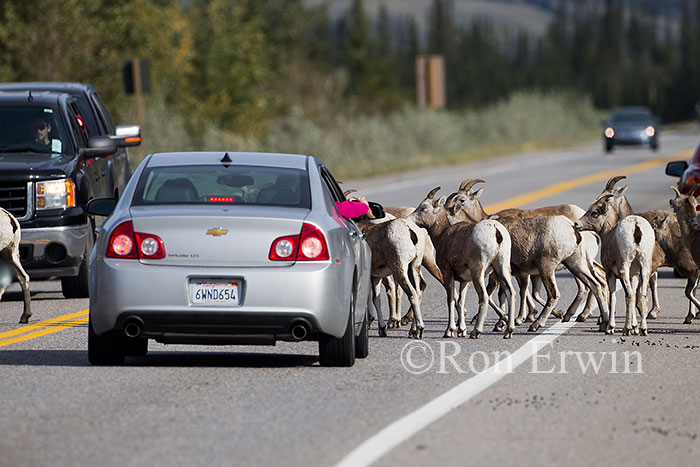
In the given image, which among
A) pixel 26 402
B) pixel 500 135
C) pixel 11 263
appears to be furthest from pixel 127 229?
pixel 500 135

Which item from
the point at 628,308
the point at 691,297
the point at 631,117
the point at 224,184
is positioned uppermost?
the point at 224,184

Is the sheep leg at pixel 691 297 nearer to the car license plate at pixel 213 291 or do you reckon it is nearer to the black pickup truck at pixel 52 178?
the car license plate at pixel 213 291

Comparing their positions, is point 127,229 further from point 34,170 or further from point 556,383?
point 34,170

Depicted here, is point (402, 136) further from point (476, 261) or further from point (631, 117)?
point (476, 261)

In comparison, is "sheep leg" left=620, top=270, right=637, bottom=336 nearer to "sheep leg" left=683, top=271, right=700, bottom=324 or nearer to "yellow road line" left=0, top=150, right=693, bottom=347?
"sheep leg" left=683, top=271, right=700, bottom=324

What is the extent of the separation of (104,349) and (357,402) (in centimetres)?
241

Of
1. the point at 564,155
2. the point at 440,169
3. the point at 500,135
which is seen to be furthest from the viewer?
the point at 500,135

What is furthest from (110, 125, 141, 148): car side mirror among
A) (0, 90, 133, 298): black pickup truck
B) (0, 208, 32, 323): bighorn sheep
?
(0, 208, 32, 323): bighorn sheep

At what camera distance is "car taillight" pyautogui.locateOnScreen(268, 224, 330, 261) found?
34.5 ft

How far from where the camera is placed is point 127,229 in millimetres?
10617

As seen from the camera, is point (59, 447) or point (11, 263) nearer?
point (59, 447)

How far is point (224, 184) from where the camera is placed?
36.9 ft

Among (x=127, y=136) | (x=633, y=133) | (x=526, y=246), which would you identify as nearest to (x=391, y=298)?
(x=526, y=246)

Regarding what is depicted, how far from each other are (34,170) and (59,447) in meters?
7.62
